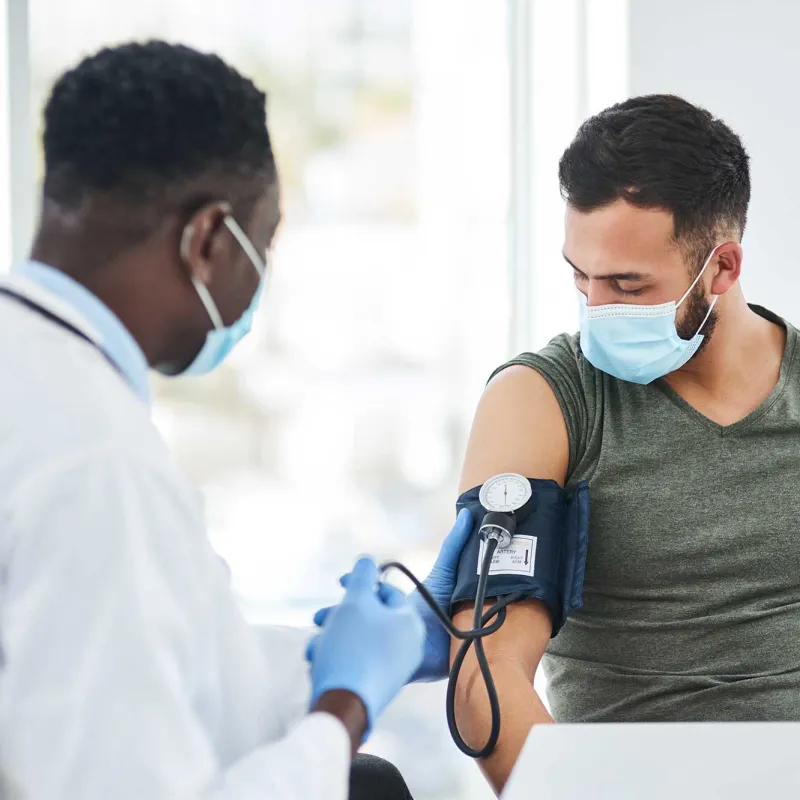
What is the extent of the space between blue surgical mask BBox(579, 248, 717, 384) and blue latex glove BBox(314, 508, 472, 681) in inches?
12.7

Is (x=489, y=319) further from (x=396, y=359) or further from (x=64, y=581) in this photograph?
(x=64, y=581)

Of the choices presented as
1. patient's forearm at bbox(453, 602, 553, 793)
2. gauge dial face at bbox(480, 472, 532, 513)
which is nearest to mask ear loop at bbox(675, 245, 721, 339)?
gauge dial face at bbox(480, 472, 532, 513)

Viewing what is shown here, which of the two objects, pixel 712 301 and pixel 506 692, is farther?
pixel 712 301

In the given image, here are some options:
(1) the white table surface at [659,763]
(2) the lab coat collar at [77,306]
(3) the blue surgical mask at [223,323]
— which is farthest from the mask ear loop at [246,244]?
(1) the white table surface at [659,763]

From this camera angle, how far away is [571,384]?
1.55m

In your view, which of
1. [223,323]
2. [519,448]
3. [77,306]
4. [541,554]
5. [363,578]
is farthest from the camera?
[519,448]

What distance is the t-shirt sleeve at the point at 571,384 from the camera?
1.52 m

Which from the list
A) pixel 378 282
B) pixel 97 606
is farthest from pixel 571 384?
pixel 378 282

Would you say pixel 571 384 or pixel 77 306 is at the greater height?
pixel 77 306

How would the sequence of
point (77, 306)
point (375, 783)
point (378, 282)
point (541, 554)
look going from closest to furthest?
point (77, 306) → point (375, 783) → point (541, 554) → point (378, 282)

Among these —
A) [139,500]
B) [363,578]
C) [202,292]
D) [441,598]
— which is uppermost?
[202,292]

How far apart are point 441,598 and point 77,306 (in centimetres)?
77

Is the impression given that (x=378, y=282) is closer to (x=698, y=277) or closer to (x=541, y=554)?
(x=698, y=277)

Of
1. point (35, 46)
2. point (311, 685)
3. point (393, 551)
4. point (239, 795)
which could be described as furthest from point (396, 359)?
point (239, 795)
